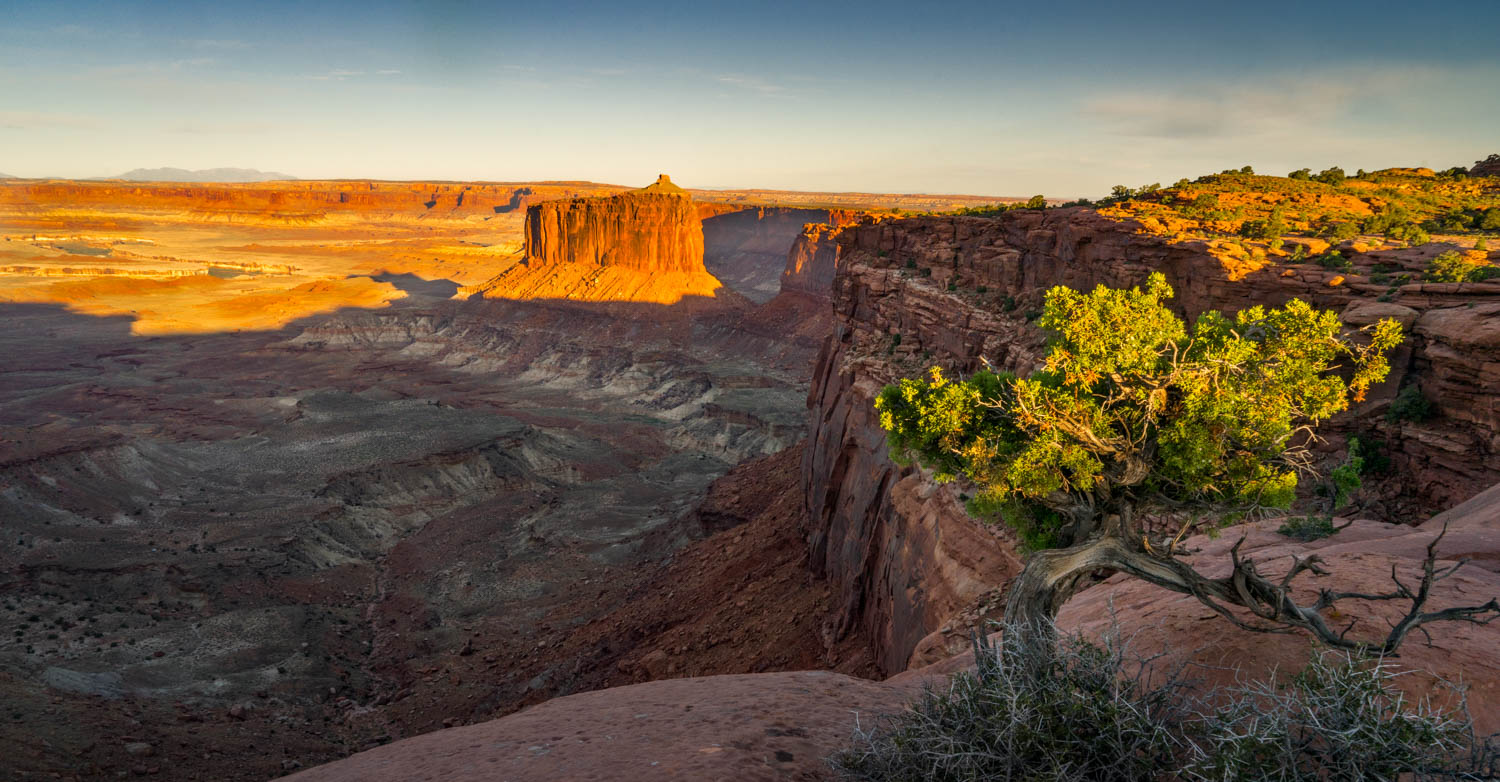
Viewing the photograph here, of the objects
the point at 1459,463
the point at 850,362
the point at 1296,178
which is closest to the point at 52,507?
the point at 850,362

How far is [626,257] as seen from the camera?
93.3m

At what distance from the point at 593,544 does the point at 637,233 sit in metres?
63.2

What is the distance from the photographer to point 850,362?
90.3 feet

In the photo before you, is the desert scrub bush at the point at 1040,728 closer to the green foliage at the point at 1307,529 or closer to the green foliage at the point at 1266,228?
the green foliage at the point at 1307,529

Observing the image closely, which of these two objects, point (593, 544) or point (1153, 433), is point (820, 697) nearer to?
point (1153, 433)

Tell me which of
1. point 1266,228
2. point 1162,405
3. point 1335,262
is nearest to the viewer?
point 1162,405

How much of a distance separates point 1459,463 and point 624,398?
58.7 meters

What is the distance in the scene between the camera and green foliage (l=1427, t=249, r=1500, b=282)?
50.7 ft

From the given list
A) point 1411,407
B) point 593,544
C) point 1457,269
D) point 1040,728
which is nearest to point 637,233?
point 593,544

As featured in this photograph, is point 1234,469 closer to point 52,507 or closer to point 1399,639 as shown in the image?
point 1399,639

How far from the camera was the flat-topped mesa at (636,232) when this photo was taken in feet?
303

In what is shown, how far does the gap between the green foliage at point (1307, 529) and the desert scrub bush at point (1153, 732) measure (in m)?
7.70

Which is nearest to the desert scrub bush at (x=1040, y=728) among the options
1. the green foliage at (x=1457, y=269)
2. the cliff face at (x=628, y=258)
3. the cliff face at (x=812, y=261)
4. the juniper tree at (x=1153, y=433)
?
the juniper tree at (x=1153, y=433)

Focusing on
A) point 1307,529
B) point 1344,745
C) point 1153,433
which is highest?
point 1153,433
